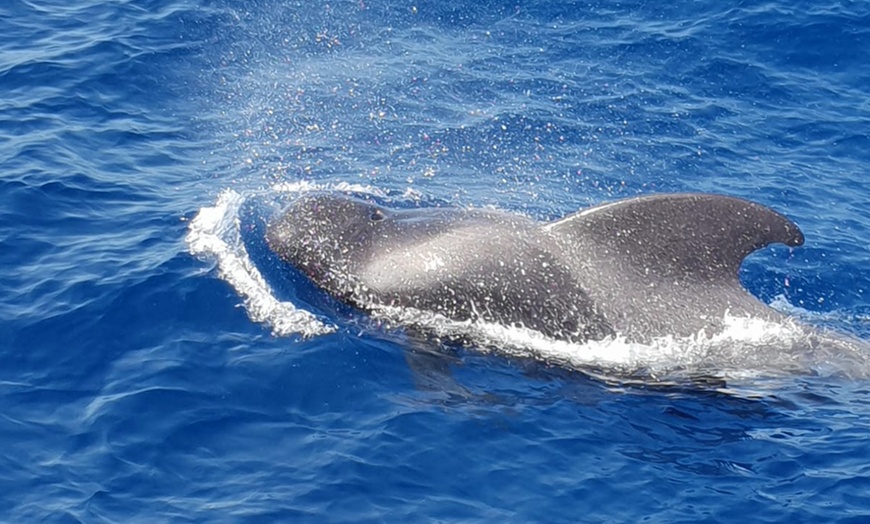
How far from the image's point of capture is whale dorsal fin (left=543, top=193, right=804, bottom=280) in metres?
13.6

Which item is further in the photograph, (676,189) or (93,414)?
(676,189)

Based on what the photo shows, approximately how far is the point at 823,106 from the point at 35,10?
640 inches

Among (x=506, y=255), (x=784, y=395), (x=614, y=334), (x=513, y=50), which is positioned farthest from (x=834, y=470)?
(x=513, y=50)

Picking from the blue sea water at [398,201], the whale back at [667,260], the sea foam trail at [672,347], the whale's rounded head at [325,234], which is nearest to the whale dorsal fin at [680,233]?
the whale back at [667,260]

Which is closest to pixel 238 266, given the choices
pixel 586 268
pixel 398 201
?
pixel 398 201

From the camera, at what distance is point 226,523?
11359 millimetres

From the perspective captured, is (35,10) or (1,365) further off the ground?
(35,10)

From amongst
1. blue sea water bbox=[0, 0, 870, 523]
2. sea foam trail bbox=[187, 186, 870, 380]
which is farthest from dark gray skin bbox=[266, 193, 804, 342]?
blue sea water bbox=[0, 0, 870, 523]

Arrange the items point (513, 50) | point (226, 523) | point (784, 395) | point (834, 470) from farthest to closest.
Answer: point (513, 50) → point (784, 395) → point (834, 470) → point (226, 523)

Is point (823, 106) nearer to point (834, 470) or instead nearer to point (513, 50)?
point (513, 50)

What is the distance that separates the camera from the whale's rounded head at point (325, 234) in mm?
15023

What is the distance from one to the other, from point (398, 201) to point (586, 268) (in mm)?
4432

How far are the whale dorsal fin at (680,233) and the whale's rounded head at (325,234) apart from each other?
9.63 ft

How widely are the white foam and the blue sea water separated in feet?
0.15
